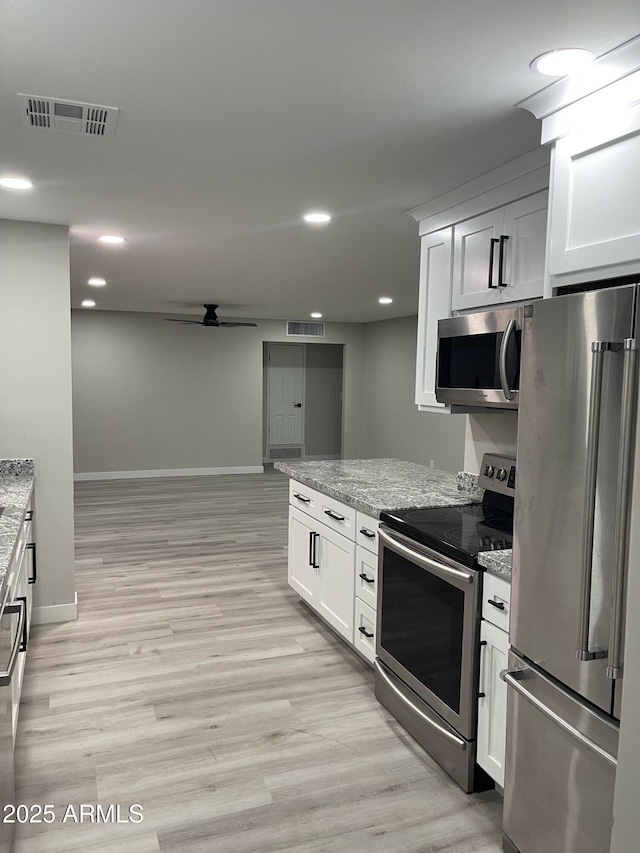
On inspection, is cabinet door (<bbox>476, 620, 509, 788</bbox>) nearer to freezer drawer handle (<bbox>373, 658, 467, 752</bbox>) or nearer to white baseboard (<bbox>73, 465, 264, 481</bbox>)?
freezer drawer handle (<bbox>373, 658, 467, 752</bbox>)

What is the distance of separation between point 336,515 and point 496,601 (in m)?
1.40

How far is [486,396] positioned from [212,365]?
7.71 meters

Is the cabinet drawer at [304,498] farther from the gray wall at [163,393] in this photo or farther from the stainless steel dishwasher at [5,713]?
the gray wall at [163,393]

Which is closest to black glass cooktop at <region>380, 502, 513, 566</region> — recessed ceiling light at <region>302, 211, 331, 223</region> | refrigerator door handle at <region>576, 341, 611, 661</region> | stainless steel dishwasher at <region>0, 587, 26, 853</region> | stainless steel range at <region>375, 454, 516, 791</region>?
stainless steel range at <region>375, 454, 516, 791</region>

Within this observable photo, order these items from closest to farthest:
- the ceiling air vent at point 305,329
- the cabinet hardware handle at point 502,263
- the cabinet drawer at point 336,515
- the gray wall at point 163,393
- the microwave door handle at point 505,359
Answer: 1. the microwave door handle at point 505,359
2. the cabinet hardware handle at point 502,263
3. the cabinet drawer at point 336,515
4. the gray wall at point 163,393
5. the ceiling air vent at point 305,329

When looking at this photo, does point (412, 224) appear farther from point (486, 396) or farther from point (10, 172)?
point (10, 172)

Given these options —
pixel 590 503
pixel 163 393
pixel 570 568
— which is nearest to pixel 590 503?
pixel 590 503

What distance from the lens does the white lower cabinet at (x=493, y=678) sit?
2.15 m

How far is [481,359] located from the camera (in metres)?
2.65

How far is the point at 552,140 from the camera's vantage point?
212cm

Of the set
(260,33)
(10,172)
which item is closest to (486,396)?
(260,33)

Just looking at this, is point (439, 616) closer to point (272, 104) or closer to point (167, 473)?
point (272, 104)

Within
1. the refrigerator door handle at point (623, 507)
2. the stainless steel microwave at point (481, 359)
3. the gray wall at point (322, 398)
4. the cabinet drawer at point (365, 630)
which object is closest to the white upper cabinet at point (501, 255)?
the stainless steel microwave at point (481, 359)

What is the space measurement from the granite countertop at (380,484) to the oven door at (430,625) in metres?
0.27
